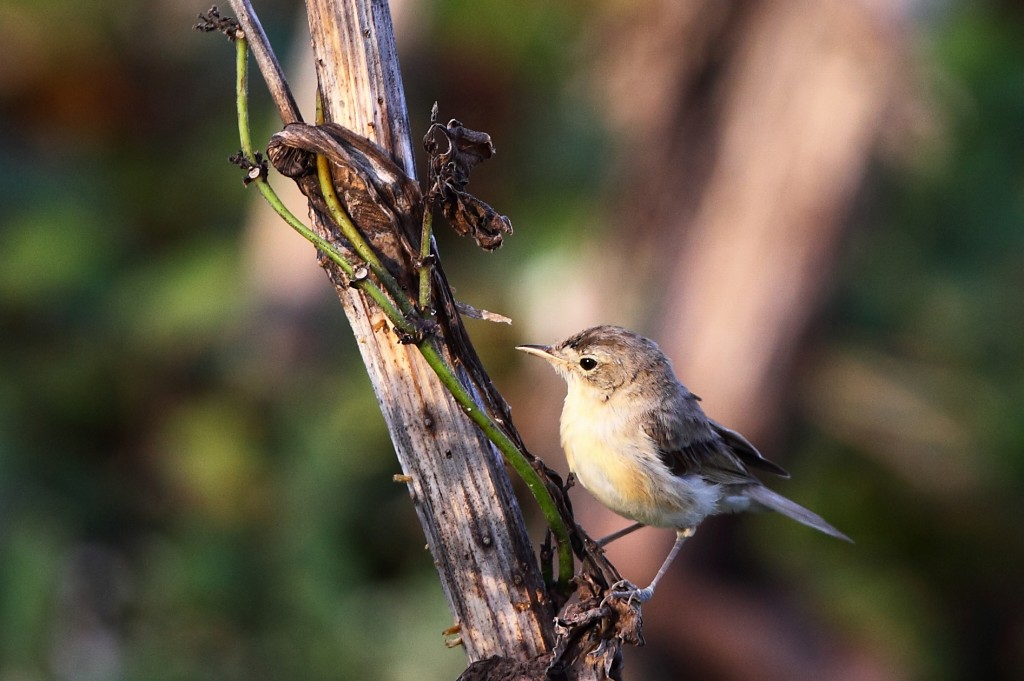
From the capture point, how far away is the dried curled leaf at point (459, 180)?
72.3 inches

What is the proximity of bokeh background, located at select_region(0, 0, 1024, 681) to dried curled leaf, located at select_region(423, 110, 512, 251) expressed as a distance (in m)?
4.28

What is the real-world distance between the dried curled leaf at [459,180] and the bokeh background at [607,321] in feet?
14.0

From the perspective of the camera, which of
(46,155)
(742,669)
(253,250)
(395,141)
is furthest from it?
(46,155)

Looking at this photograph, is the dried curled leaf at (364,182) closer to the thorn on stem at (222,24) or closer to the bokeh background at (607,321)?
the thorn on stem at (222,24)

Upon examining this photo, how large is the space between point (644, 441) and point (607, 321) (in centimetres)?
397

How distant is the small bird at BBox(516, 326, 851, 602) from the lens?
122 inches

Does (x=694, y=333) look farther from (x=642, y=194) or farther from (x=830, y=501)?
(x=830, y=501)

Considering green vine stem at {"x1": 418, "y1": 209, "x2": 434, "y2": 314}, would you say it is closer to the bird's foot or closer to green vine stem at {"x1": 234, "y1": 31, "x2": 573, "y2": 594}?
green vine stem at {"x1": 234, "y1": 31, "x2": 573, "y2": 594}

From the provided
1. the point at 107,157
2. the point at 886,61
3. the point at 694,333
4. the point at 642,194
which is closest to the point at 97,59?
the point at 107,157

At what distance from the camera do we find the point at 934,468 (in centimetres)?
741

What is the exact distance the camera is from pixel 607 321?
718 cm

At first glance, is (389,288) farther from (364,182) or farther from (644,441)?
(644,441)

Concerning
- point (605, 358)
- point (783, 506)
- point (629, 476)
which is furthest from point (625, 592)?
point (783, 506)

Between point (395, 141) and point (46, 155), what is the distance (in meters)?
7.70
